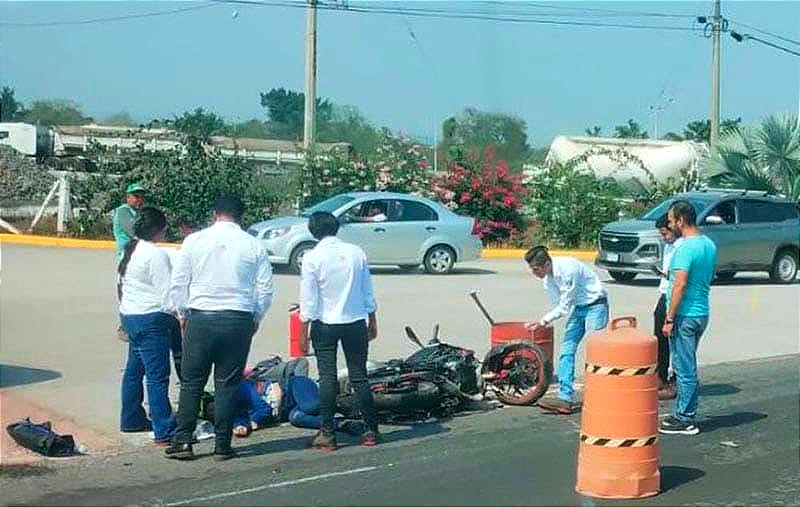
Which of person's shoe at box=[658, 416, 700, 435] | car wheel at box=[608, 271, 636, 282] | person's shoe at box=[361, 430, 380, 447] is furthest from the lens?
car wheel at box=[608, 271, 636, 282]

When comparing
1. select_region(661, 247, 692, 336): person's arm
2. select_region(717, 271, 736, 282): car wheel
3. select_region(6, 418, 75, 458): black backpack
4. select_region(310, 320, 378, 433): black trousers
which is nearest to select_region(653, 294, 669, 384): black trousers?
select_region(661, 247, 692, 336): person's arm

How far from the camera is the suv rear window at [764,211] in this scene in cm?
2280

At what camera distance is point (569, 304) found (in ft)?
31.6

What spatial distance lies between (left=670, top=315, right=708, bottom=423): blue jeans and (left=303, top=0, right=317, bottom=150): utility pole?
22682mm

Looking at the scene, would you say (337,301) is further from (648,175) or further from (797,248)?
(648,175)

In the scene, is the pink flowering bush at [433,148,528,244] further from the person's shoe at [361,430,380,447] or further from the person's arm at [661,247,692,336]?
the person's shoe at [361,430,380,447]

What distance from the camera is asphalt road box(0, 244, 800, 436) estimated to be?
11.0 meters

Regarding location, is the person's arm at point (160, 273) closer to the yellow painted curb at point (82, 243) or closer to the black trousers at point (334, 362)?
the black trousers at point (334, 362)

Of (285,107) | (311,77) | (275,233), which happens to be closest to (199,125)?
(311,77)

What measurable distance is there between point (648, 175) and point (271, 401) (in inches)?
1004

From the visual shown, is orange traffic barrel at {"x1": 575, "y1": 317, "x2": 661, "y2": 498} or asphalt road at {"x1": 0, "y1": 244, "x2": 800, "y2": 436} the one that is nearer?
orange traffic barrel at {"x1": 575, "y1": 317, "x2": 661, "y2": 498}

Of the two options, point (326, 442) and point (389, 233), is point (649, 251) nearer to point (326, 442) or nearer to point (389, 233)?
point (389, 233)

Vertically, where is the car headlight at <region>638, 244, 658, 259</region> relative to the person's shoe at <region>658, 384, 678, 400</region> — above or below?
above

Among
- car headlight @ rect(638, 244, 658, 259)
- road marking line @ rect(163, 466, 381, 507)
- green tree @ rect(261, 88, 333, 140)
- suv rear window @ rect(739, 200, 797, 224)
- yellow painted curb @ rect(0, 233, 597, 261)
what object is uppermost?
green tree @ rect(261, 88, 333, 140)
